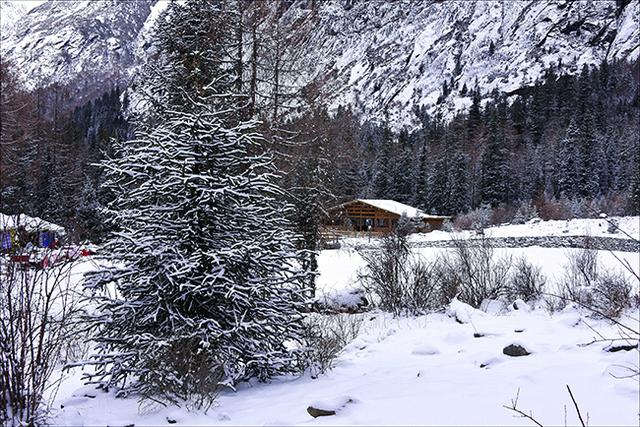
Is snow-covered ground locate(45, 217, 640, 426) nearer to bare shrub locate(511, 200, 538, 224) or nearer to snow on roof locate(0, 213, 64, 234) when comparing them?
snow on roof locate(0, 213, 64, 234)

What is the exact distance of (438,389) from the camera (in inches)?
191

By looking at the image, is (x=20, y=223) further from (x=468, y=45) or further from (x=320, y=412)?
(x=468, y=45)

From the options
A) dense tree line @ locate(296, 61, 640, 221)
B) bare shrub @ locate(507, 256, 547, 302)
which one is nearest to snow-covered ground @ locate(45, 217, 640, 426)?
bare shrub @ locate(507, 256, 547, 302)

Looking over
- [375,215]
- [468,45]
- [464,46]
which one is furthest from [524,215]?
[464,46]

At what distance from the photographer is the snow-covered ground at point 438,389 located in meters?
4.18

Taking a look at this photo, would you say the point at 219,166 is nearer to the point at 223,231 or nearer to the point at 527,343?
the point at 223,231

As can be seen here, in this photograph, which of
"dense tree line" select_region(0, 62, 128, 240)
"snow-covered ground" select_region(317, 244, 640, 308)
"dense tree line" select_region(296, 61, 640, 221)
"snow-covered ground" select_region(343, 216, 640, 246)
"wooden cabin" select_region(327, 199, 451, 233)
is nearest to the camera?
"dense tree line" select_region(0, 62, 128, 240)

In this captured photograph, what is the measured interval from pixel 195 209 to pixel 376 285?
820cm

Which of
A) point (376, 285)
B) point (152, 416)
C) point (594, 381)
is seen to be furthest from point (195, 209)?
point (376, 285)

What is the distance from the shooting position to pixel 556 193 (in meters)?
60.5

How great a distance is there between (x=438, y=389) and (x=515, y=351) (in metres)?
1.77

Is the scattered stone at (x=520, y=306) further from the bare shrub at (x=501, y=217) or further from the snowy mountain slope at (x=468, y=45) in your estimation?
the snowy mountain slope at (x=468, y=45)

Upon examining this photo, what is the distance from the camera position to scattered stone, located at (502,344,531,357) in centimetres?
609

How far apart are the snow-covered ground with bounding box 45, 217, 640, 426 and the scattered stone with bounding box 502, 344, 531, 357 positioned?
107mm
